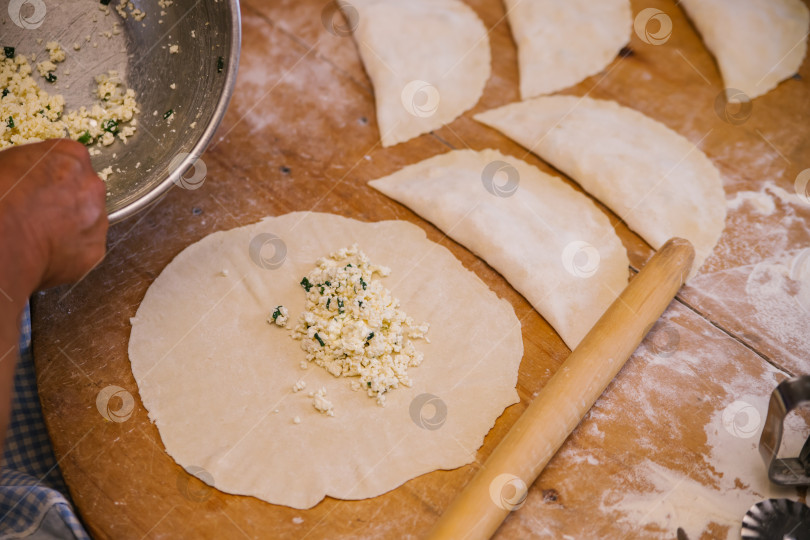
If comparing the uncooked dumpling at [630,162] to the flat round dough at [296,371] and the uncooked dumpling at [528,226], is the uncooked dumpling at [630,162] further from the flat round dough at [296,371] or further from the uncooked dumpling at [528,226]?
the flat round dough at [296,371]

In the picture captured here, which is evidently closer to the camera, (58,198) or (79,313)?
(58,198)

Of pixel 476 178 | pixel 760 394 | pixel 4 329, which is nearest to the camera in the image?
pixel 4 329

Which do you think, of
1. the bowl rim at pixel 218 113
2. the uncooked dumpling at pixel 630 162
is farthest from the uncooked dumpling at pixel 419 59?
the bowl rim at pixel 218 113

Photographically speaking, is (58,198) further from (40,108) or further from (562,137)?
(562,137)

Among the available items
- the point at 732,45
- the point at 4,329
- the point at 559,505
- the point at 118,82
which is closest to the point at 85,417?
the point at 4,329

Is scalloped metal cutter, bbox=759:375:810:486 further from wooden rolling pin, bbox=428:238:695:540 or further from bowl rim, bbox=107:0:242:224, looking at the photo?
bowl rim, bbox=107:0:242:224

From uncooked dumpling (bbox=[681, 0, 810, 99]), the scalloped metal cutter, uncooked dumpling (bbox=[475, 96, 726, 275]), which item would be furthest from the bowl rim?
uncooked dumpling (bbox=[681, 0, 810, 99])
